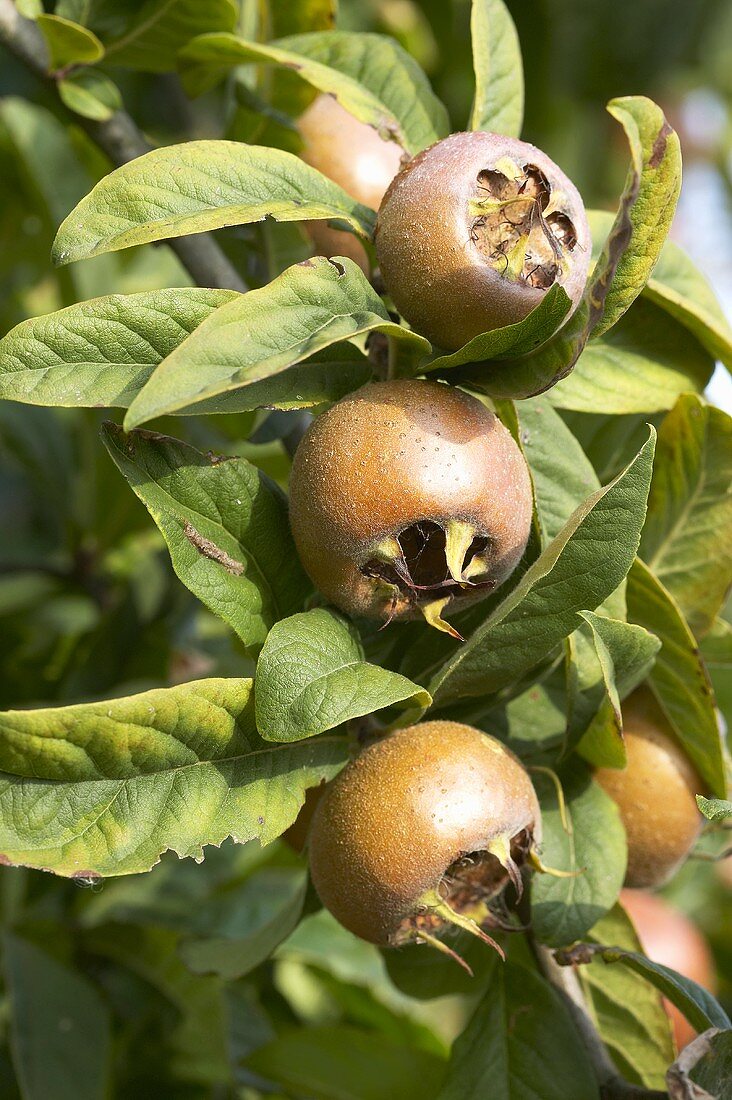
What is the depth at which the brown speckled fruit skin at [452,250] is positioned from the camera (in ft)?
3.18

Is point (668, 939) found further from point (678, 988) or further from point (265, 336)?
point (265, 336)

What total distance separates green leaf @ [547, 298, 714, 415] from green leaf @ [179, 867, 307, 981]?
0.64 metres

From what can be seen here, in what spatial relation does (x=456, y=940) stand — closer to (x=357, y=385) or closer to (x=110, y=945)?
(x=357, y=385)

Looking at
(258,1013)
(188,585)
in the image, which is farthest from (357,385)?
(258,1013)

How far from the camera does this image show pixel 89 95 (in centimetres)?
146

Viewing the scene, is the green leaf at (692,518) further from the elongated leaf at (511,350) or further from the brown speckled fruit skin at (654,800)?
the elongated leaf at (511,350)

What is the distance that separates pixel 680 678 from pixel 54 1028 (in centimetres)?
114

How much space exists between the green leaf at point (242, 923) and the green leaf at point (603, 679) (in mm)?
367

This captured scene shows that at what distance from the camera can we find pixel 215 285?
4.53 ft

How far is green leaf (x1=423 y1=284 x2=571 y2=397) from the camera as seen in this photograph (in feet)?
3.02

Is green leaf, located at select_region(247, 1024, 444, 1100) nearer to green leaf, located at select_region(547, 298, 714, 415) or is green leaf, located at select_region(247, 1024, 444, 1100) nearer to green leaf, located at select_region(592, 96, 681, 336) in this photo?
green leaf, located at select_region(547, 298, 714, 415)

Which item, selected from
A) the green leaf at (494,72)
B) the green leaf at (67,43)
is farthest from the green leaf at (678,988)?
the green leaf at (67,43)

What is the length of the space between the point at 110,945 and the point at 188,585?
129 centimetres

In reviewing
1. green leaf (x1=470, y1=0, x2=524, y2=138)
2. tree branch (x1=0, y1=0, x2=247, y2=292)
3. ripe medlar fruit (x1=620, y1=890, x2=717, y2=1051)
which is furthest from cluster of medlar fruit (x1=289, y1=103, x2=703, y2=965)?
ripe medlar fruit (x1=620, y1=890, x2=717, y2=1051)
